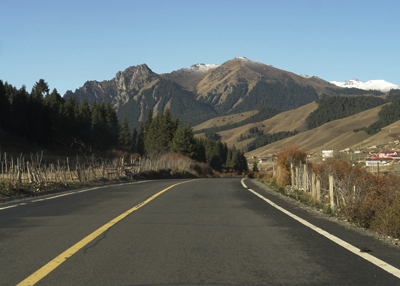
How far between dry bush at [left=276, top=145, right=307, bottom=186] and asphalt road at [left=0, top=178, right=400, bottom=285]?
11.1 metres

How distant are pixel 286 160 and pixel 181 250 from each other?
16351 millimetres

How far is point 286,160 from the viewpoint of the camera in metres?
21.3

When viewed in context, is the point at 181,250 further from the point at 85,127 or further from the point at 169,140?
the point at 85,127

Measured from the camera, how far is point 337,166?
14.5m

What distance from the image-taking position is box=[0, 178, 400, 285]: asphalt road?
175 inches

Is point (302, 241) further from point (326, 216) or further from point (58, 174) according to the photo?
point (58, 174)

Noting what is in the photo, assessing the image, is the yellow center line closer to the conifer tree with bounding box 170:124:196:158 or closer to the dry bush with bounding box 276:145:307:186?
the dry bush with bounding box 276:145:307:186

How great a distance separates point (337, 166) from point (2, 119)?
77.3 m

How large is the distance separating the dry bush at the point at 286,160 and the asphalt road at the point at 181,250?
36.5ft

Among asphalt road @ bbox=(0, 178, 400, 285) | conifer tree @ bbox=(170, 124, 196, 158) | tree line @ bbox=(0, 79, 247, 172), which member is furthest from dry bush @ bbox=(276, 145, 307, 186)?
conifer tree @ bbox=(170, 124, 196, 158)

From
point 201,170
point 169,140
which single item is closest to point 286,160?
point 201,170

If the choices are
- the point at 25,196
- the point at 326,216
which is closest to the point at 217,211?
the point at 326,216

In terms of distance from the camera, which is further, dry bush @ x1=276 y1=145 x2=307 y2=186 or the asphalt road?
dry bush @ x1=276 y1=145 x2=307 y2=186

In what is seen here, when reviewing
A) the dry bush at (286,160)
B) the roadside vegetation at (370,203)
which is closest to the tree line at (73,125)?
the dry bush at (286,160)
